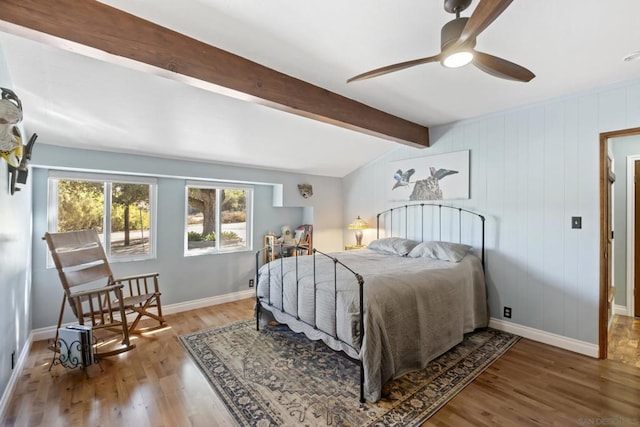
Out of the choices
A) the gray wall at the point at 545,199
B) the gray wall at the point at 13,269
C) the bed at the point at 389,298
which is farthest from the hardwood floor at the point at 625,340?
the gray wall at the point at 13,269

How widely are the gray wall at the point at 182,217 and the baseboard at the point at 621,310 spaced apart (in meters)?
3.90

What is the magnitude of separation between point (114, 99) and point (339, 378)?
293cm

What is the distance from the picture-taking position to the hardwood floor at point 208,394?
1927 millimetres

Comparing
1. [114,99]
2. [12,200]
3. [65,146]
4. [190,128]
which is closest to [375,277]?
[190,128]

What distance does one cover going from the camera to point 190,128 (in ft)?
9.97

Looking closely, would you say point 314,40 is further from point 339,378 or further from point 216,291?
point 216,291

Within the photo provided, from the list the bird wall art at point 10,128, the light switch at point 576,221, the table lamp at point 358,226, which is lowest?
the table lamp at point 358,226

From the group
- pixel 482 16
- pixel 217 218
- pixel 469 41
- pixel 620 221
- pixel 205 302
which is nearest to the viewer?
pixel 482 16

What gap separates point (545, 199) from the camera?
10.0 feet

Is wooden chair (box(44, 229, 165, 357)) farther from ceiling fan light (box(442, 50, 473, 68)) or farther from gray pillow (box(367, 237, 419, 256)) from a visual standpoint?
ceiling fan light (box(442, 50, 473, 68))

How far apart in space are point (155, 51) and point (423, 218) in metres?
3.54

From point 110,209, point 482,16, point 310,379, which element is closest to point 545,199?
point 482,16

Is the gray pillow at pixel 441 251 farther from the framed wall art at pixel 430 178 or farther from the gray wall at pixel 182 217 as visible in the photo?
the gray wall at pixel 182 217

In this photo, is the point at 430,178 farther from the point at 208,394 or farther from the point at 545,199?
the point at 208,394
